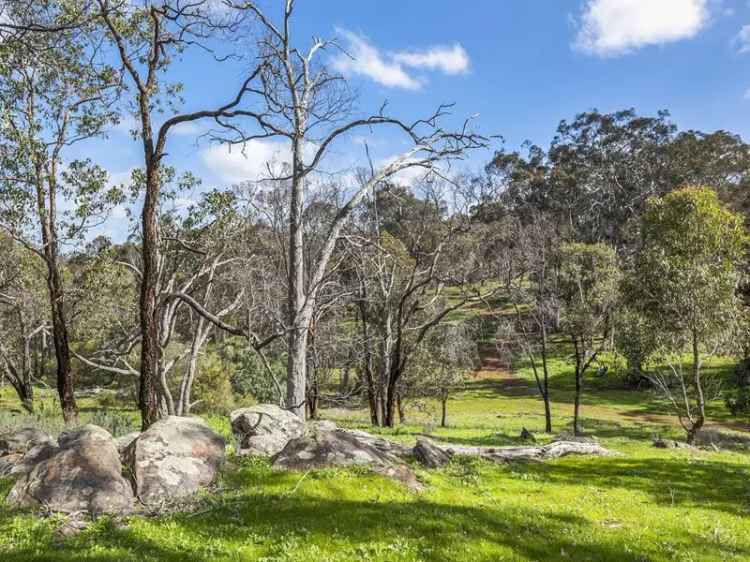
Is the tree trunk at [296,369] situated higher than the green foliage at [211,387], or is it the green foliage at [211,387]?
the tree trunk at [296,369]

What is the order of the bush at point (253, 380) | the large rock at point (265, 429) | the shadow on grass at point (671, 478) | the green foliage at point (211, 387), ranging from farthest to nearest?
the bush at point (253, 380)
the green foliage at point (211, 387)
the large rock at point (265, 429)
the shadow on grass at point (671, 478)

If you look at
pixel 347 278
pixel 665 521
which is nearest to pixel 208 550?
pixel 665 521

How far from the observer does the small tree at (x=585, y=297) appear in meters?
36.5

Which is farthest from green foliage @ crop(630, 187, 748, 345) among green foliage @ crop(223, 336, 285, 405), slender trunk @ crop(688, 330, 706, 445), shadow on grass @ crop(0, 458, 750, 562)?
green foliage @ crop(223, 336, 285, 405)

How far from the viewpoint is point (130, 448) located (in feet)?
35.9

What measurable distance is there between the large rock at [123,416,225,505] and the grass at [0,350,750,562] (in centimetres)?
49

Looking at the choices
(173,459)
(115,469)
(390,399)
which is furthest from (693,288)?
(115,469)

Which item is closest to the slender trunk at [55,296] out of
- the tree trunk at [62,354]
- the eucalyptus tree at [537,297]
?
the tree trunk at [62,354]

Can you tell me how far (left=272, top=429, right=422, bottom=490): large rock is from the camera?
11.8 m

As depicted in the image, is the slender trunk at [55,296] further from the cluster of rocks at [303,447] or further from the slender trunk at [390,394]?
the slender trunk at [390,394]

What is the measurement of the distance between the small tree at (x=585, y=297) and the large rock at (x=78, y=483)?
29.1 m

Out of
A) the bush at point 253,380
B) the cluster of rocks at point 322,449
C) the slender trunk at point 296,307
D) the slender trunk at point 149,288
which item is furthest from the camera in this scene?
the bush at point 253,380

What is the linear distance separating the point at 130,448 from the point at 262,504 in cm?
302

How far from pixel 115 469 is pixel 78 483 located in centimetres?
67
